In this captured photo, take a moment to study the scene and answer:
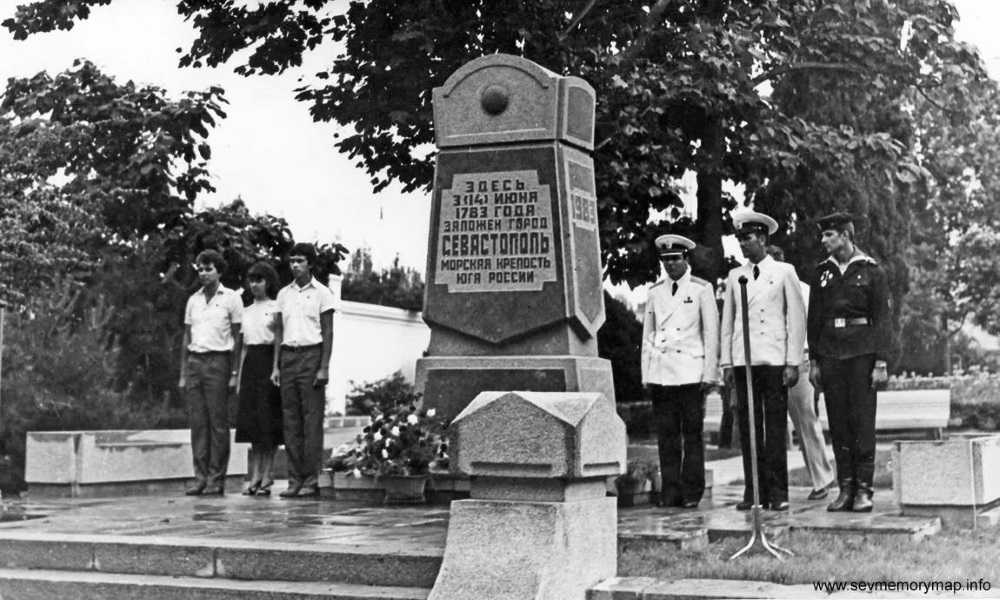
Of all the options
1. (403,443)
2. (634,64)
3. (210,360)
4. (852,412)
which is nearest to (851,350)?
(852,412)

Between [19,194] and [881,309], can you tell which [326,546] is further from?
[19,194]

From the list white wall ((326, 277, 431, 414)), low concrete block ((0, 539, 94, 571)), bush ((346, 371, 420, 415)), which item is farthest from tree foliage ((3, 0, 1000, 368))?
white wall ((326, 277, 431, 414))

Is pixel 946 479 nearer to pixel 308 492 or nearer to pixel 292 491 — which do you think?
pixel 308 492

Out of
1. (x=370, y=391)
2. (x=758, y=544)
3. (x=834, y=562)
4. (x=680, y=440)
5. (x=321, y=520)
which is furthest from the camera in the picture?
(x=370, y=391)

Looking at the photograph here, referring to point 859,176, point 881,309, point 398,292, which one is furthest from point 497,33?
point 398,292

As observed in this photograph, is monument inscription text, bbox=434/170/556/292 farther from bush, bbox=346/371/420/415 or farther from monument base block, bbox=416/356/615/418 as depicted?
bush, bbox=346/371/420/415

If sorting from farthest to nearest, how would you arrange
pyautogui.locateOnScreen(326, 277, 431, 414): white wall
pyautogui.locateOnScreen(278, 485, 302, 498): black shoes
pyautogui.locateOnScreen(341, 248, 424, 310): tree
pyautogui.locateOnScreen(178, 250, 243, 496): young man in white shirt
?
pyautogui.locateOnScreen(341, 248, 424, 310): tree < pyautogui.locateOnScreen(326, 277, 431, 414): white wall < pyautogui.locateOnScreen(178, 250, 243, 496): young man in white shirt < pyautogui.locateOnScreen(278, 485, 302, 498): black shoes

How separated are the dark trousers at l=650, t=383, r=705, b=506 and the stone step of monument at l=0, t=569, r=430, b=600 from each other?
145 inches

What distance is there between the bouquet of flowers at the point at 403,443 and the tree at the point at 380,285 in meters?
20.9

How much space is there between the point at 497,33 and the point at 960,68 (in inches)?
294

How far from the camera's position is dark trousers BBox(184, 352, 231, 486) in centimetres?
1154

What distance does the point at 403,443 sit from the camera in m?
10.1

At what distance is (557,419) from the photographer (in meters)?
6.39

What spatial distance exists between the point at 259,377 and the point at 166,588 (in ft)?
14.4
